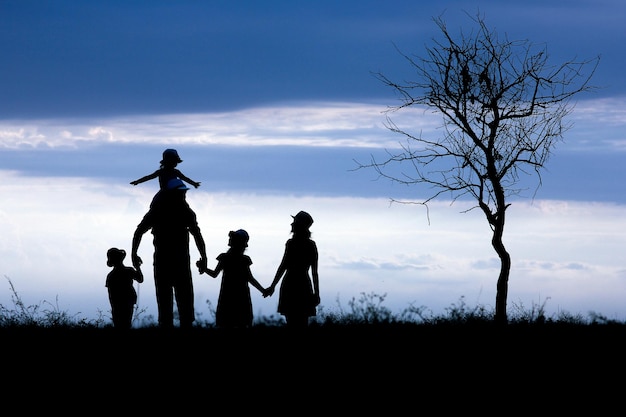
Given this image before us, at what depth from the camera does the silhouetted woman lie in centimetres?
1528

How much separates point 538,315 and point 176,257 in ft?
25.4

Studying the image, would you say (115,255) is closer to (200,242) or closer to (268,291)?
(200,242)

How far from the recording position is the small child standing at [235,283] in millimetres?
15656

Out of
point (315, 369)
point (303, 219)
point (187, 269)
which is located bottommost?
point (315, 369)

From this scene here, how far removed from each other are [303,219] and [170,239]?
7.27ft

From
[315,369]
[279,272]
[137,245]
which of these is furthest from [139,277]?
[315,369]

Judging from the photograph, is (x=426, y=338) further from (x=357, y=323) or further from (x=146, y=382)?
(x=146, y=382)

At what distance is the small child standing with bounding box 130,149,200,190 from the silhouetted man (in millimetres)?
120

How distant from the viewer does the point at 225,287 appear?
1569cm

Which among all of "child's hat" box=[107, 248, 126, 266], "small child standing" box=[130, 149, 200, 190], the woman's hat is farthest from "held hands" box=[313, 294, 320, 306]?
"child's hat" box=[107, 248, 126, 266]

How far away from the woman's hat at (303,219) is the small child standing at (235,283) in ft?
3.29

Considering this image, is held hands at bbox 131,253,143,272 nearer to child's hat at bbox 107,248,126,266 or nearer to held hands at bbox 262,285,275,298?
child's hat at bbox 107,248,126,266

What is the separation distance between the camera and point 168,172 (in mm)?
14773

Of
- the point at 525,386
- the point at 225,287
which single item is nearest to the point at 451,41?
the point at 225,287
